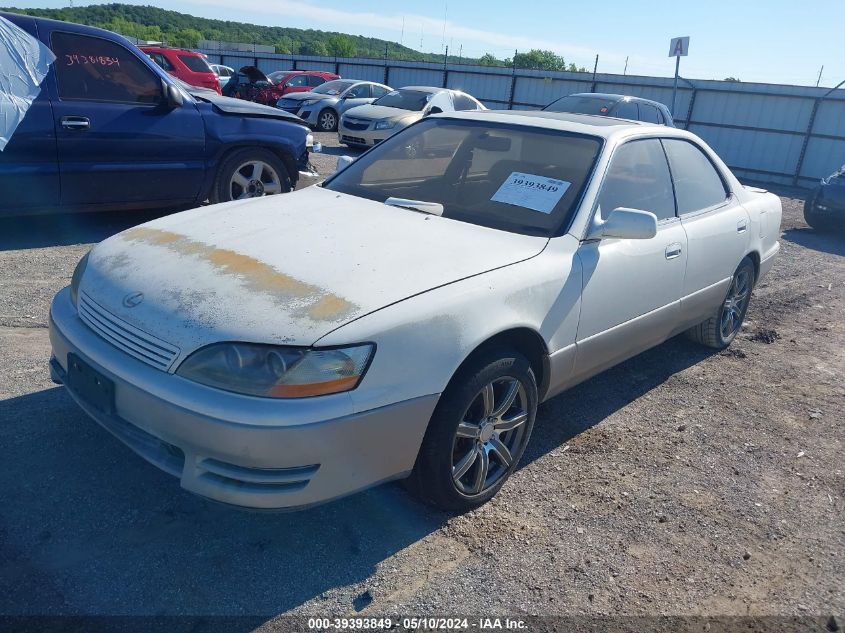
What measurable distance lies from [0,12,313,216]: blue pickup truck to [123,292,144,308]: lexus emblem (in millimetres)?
3732

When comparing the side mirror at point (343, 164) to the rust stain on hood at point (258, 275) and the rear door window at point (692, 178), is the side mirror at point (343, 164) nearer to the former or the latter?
the rust stain on hood at point (258, 275)

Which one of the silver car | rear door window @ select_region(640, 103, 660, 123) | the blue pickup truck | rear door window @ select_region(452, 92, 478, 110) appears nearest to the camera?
the blue pickup truck

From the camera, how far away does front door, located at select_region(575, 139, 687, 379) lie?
3330mm

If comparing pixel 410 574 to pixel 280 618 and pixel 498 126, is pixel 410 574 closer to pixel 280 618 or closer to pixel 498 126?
pixel 280 618

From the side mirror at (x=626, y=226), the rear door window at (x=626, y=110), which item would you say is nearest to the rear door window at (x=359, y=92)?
the rear door window at (x=626, y=110)

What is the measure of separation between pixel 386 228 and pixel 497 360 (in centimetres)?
86

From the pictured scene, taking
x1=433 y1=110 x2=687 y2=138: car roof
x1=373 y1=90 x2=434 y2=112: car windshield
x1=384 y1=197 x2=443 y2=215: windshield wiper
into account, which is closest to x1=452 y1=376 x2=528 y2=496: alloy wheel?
x1=384 y1=197 x2=443 y2=215: windshield wiper

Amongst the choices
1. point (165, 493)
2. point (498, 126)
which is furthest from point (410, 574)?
point (498, 126)

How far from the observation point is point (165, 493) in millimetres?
2842

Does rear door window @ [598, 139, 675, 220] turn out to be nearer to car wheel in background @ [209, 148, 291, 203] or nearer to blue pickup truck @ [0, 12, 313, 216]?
car wheel in background @ [209, 148, 291, 203]

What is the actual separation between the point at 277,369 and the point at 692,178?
3.23 m

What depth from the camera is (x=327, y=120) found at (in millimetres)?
17797

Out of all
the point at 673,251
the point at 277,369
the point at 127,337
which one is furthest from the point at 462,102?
the point at 277,369

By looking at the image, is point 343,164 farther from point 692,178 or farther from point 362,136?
point 362,136
